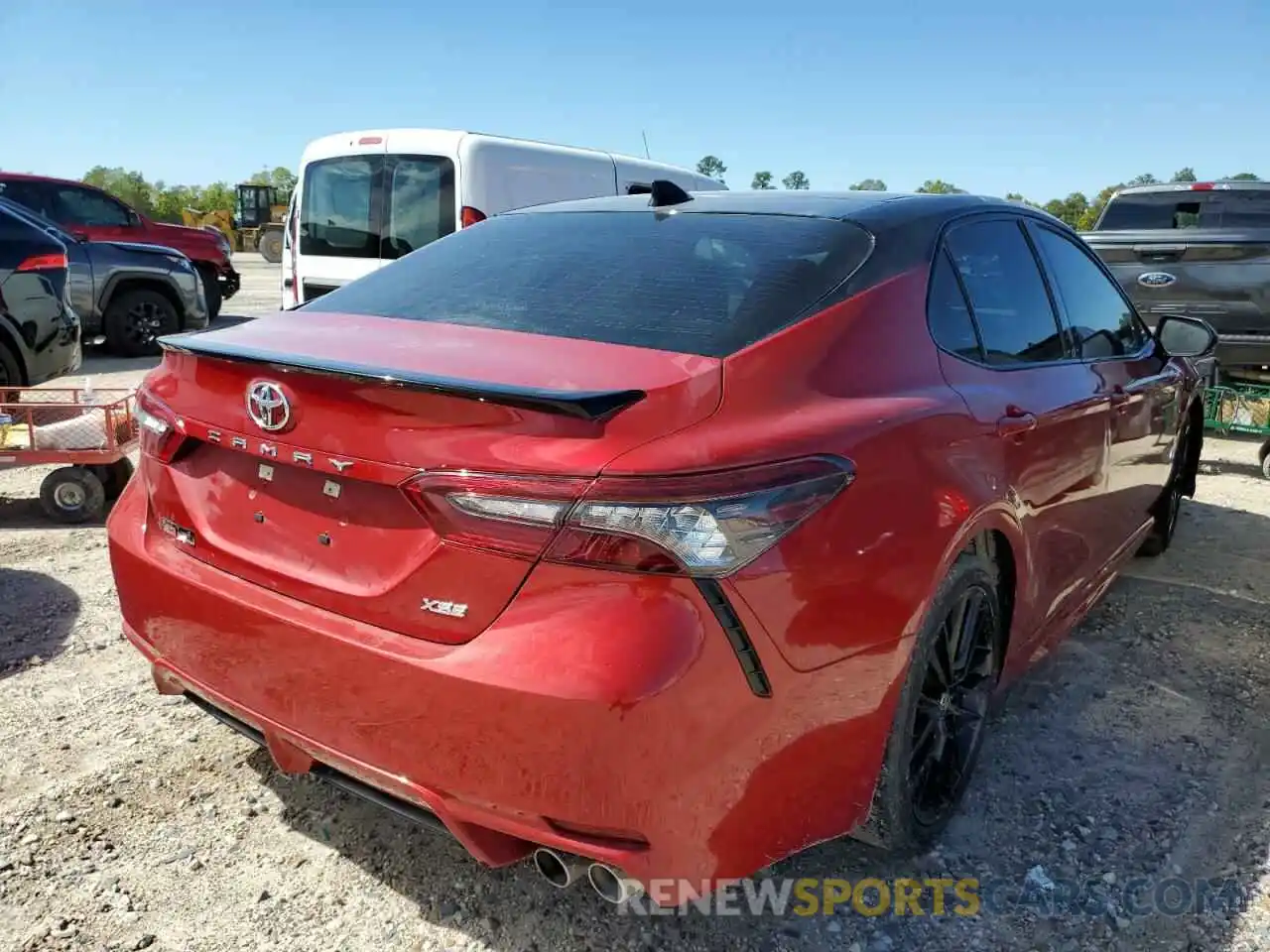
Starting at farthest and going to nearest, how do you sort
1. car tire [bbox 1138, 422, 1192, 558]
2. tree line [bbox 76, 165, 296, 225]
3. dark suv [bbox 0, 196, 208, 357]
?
tree line [bbox 76, 165, 296, 225] < dark suv [bbox 0, 196, 208, 357] < car tire [bbox 1138, 422, 1192, 558]

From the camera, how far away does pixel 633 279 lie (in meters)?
2.42

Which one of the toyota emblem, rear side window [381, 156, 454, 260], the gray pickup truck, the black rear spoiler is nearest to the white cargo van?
rear side window [381, 156, 454, 260]

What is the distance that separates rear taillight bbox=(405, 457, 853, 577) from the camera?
1705mm

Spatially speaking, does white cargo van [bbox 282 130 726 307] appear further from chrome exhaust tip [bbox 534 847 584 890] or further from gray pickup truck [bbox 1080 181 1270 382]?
chrome exhaust tip [bbox 534 847 584 890]

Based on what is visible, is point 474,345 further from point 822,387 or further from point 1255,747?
point 1255,747

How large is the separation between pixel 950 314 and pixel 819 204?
18.3 inches

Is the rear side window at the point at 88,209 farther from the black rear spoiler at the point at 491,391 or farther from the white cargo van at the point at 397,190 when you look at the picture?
the black rear spoiler at the point at 491,391

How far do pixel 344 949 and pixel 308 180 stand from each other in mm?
7914

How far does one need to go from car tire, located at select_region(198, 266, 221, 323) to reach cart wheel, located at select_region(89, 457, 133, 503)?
10175mm

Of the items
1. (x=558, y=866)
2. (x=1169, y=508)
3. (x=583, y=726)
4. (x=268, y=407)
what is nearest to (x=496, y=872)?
(x=558, y=866)

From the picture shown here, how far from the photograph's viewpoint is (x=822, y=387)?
205 cm

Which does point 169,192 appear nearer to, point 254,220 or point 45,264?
point 254,220

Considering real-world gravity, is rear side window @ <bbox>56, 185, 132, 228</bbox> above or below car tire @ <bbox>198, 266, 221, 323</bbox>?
above

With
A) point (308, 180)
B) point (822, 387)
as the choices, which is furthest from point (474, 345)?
point (308, 180)
